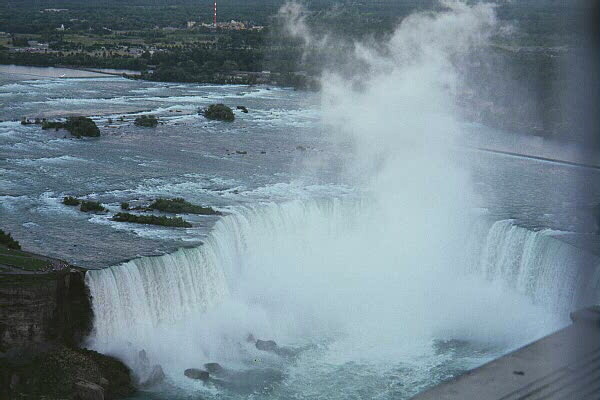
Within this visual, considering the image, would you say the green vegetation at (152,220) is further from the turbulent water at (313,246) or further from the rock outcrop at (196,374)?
the rock outcrop at (196,374)

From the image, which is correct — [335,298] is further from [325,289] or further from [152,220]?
[152,220]

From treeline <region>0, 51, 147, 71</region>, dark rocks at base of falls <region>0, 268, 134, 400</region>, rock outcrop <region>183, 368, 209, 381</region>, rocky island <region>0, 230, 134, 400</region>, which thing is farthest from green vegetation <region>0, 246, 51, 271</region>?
treeline <region>0, 51, 147, 71</region>

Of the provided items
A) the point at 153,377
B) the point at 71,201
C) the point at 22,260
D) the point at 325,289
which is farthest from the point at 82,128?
the point at 153,377

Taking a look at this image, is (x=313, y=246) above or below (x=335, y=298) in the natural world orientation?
Result: above

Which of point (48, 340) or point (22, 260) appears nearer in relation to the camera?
point (48, 340)

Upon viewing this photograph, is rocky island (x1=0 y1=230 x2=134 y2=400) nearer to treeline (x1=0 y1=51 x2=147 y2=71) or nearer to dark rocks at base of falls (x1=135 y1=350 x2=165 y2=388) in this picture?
dark rocks at base of falls (x1=135 y1=350 x2=165 y2=388)

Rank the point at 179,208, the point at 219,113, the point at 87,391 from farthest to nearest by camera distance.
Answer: the point at 219,113
the point at 179,208
the point at 87,391

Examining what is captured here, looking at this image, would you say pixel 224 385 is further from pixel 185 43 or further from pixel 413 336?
pixel 185 43
